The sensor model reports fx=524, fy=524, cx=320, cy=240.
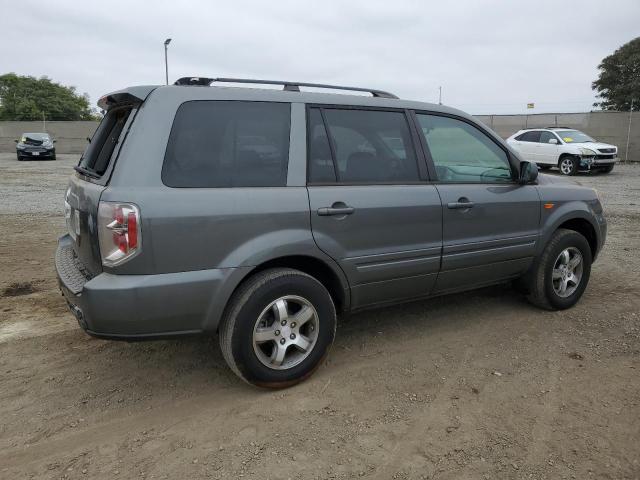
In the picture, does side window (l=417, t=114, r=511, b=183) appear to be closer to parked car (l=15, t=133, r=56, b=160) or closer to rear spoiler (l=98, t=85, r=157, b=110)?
rear spoiler (l=98, t=85, r=157, b=110)

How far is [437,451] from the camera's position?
8.68ft

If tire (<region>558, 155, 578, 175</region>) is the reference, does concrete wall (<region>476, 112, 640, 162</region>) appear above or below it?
above

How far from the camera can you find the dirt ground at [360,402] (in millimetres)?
2555

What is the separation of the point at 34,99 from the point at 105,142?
74.7 metres

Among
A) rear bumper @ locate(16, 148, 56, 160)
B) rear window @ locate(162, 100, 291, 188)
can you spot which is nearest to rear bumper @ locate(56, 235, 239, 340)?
rear window @ locate(162, 100, 291, 188)

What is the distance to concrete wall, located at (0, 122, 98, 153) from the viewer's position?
36.1m

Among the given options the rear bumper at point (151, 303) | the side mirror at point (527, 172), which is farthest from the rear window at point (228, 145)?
the side mirror at point (527, 172)

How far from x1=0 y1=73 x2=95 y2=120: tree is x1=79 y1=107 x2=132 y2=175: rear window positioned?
69.5m

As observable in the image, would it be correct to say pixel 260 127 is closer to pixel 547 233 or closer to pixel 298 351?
pixel 298 351

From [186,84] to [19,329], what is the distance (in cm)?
246

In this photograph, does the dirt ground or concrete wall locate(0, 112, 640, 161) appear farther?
concrete wall locate(0, 112, 640, 161)

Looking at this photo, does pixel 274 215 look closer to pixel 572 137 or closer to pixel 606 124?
pixel 572 137

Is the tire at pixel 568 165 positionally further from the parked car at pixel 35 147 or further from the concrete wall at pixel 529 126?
the parked car at pixel 35 147

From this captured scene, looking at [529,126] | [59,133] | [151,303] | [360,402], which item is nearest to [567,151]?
[529,126]
